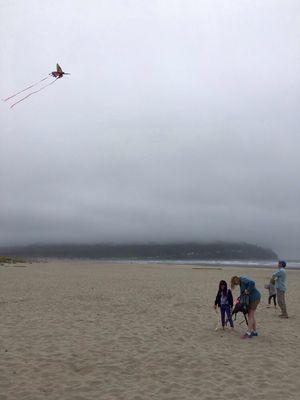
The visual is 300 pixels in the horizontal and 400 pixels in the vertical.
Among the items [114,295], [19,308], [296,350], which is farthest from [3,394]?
[114,295]

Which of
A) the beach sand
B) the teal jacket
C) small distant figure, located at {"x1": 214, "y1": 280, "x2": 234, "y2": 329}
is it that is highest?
the teal jacket

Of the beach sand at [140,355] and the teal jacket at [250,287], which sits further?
the teal jacket at [250,287]

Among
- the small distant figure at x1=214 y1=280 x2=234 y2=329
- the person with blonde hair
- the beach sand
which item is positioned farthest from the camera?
the small distant figure at x1=214 y1=280 x2=234 y2=329

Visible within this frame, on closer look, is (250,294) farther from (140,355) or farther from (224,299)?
(140,355)

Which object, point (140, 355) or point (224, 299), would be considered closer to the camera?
point (140, 355)

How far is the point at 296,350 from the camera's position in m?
10.1

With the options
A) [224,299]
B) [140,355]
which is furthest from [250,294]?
[140,355]

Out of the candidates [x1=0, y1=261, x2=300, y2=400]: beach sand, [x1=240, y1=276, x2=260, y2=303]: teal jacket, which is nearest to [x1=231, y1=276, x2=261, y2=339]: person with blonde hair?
[x1=240, y1=276, x2=260, y2=303]: teal jacket

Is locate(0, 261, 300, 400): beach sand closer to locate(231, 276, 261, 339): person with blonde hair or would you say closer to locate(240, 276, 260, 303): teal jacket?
locate(231, 276, 261, 339): person with blonde hair

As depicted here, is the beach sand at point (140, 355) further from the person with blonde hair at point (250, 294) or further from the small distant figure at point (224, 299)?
the small distant figure at point (224, 299)

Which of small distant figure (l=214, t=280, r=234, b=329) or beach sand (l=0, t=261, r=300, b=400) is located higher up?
small distant figure (l=214, t=280, r=234, b=329)

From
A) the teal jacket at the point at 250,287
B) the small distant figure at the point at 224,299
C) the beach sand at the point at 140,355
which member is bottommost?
the beach sand at the point at 140,355

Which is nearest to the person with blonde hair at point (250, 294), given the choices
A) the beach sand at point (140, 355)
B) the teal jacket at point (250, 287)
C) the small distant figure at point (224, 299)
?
the teal jacket at point (250, 287)

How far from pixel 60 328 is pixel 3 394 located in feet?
17.6
